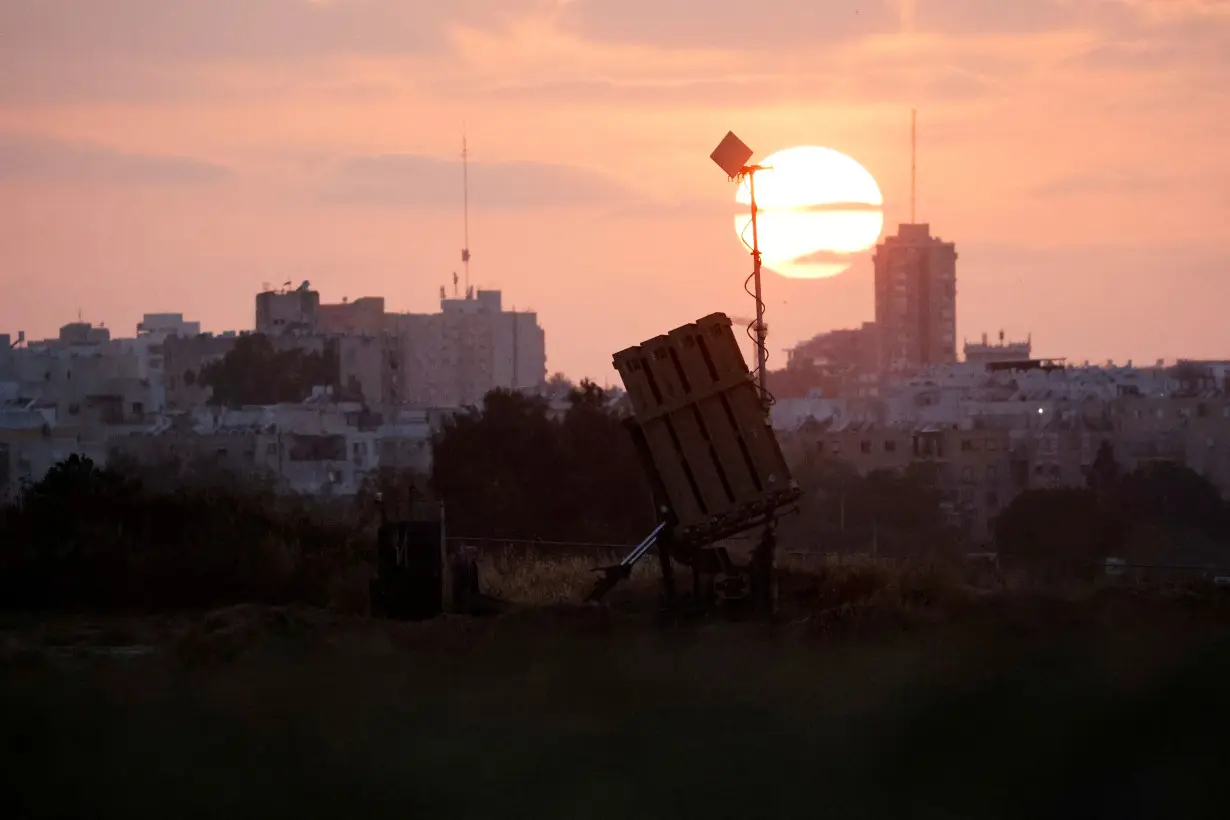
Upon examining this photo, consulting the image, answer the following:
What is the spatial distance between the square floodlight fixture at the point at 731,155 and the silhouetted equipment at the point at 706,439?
87.6 inches

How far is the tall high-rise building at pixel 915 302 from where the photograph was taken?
15338 centimetres

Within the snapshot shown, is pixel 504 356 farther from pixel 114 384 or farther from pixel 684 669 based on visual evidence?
pixel 684 669

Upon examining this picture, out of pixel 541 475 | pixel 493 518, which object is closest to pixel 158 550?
pixel 493 518

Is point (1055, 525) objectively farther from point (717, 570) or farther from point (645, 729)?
point (645, 729)

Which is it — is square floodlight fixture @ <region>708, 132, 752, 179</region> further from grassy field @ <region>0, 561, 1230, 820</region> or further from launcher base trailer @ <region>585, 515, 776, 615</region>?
grassy field @ <region>0, 561, 1230, 820</region>

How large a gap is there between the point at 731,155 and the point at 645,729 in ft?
28.4

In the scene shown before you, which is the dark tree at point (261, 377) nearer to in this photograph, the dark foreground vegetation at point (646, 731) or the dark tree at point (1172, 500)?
the dark tree at point (1172, 500)

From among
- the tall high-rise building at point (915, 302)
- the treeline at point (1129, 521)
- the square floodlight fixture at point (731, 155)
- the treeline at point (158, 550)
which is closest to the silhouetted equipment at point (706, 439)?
the square floodlight fixture at point (731, 155)

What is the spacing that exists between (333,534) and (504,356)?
10324 centimetres

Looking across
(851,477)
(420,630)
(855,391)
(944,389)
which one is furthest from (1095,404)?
(420,630)

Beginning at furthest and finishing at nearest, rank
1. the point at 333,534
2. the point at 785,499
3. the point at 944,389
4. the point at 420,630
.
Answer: the point at 944,389
the point at 333,534
the point at 785,499
the point at 420,630

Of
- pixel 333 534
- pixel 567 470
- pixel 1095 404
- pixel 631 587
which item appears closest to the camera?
pixel 631 587

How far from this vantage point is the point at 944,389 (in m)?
94.1

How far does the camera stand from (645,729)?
9562 millimetres
